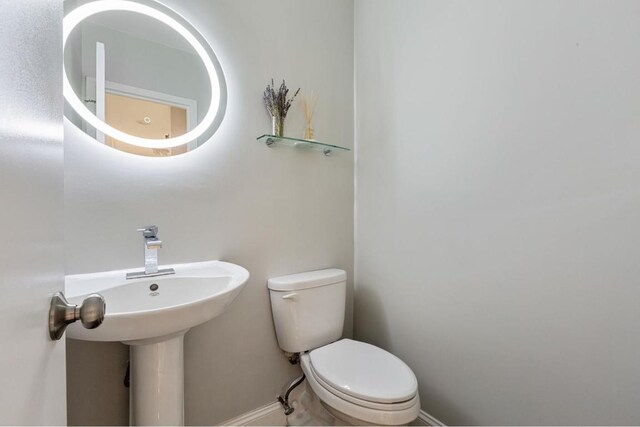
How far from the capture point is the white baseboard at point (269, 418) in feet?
3.92

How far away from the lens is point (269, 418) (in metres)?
1.27

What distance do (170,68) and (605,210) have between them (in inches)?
65.0

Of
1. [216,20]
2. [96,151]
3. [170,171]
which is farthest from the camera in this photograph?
[216,20]

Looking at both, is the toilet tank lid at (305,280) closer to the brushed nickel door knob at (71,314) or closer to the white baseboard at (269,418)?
the white baseboard at (269,418)

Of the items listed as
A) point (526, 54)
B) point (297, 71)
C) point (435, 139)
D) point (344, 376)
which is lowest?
→ point (344, 376)

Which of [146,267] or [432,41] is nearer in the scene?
[146,267]

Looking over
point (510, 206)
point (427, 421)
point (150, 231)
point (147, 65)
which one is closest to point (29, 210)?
point (150, 231)

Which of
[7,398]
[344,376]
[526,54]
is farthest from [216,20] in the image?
[344,376]

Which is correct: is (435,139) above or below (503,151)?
above

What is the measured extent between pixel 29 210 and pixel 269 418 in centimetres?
138

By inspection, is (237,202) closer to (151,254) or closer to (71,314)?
(151,254)

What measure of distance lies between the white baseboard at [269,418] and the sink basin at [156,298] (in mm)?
690

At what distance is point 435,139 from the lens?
47.8 inches

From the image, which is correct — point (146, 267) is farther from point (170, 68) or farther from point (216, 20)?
point (216, 20)
